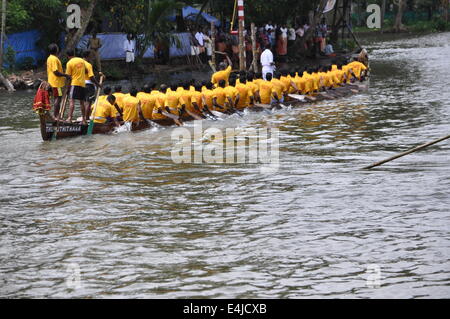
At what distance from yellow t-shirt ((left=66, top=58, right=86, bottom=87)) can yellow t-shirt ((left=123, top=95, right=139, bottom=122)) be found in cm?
94

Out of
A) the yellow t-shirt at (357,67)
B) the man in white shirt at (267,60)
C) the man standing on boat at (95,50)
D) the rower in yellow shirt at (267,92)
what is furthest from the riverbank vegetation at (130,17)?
the rower in yellow shirt at (267,92)

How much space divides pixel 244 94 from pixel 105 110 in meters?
4.51

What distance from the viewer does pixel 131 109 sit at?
17172 mm

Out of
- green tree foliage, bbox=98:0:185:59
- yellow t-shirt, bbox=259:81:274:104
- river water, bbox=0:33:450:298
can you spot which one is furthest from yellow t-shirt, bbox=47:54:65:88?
green tree foliage, bbox=98:0:185:59

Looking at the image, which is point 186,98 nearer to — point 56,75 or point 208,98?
point 208,98

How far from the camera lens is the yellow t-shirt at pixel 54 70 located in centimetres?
1647

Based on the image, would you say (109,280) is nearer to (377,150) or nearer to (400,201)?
(400,201)

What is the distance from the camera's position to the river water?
809 cm

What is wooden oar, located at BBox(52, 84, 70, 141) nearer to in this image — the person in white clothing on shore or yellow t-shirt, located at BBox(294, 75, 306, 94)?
yellow t-shirt, located at BBox(294, 75, 306, 94)

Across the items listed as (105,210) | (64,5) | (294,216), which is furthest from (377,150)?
(64,5)

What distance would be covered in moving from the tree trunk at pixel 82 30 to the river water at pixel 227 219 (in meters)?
11.0

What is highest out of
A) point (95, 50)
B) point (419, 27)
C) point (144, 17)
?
point (144, 17)

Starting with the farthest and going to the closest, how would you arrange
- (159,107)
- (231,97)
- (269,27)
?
(269,27) → (231,97) → (159,107)

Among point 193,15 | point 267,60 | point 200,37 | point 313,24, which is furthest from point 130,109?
point 313,24
